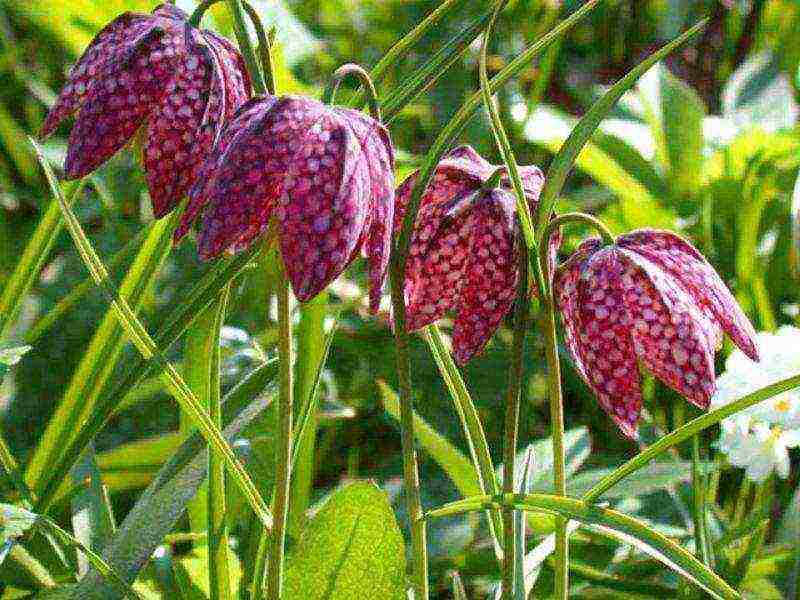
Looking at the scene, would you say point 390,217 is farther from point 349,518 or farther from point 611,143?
point 611,143

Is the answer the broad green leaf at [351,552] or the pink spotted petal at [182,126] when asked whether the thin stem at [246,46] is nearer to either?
the pink spotted petal at [182,126]

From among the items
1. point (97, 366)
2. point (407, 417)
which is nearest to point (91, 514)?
point (97, 366)

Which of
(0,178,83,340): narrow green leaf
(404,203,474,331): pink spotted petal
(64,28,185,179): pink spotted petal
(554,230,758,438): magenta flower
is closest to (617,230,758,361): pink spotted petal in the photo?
(554,230,758,438): magenta flower

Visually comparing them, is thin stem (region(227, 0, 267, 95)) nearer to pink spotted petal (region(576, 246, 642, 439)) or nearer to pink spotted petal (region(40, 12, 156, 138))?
pink spotted petal (region(40, 12, 156, 138))

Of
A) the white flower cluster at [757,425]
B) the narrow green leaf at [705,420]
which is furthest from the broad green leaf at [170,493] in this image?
the white flower cluster at [757,425]

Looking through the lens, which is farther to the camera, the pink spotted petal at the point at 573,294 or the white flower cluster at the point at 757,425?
the white flower cluster at the point at 757,425
